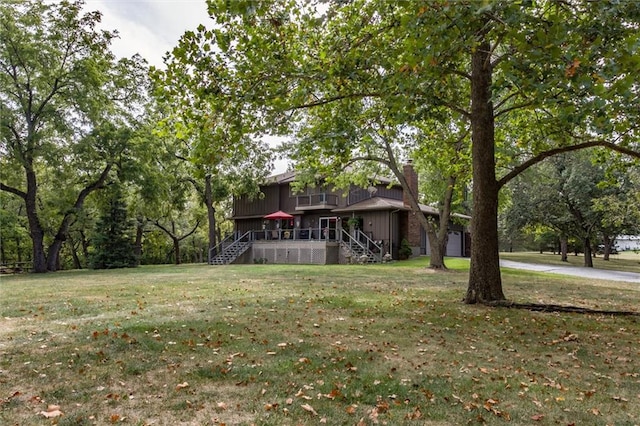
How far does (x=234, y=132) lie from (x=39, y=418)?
18.1 feet

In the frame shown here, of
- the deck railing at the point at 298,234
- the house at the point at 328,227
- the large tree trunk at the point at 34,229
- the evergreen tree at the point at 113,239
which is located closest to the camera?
the large tree trunk at the point at 34,229

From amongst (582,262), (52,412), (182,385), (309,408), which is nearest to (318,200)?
(582,262)

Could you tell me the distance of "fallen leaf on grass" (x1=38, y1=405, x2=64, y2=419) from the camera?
11.0ft

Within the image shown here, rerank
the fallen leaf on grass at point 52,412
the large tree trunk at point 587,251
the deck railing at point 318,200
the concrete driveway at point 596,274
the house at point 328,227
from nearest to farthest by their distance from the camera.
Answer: the fallen leaf on grass at point 52,412
the concrete driveway at point 596,274
the house at point 328,227
the large tree trunk at point 587,251
the deck railing at point 318,200

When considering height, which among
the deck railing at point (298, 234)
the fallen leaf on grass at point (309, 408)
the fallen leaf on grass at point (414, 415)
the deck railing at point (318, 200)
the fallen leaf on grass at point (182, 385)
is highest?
the deck railing at point (318, 200)

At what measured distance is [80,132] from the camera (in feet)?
69.8

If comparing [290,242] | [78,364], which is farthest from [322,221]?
[78,364]

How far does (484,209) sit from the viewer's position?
9.11 m

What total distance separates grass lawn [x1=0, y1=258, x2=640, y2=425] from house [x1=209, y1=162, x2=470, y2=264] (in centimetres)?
1836

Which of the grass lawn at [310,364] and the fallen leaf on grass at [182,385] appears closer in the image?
the grass lawn at [310,364]

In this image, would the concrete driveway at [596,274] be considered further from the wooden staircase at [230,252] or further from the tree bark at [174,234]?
the tree bark at [174,234]

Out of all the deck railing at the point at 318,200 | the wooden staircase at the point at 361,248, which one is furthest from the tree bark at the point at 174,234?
the wooden staircase at the point at 361,248

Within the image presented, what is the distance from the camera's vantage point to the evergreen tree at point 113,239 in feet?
87.5

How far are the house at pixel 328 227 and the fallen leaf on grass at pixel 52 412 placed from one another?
2210 cm
